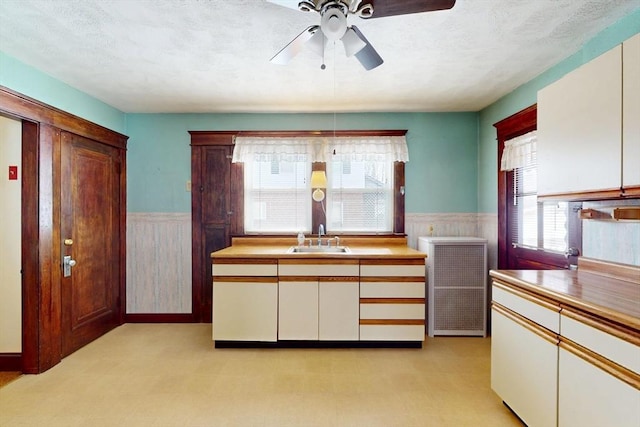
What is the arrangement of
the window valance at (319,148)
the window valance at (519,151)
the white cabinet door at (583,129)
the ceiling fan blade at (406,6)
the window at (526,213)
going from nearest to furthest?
1. the ceiling fan blade at (406,6)
2. the white cabinet door at (583,129)
3. the window at (526,213)
4. the window valance at (519,151)
5. the window valance at (319,148)

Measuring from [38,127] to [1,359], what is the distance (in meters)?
1.94

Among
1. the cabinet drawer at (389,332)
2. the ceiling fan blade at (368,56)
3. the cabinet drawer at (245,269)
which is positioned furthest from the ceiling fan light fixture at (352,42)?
the cabinet drawer at (389,332)

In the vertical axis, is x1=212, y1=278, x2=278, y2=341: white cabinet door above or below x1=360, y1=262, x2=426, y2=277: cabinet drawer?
below

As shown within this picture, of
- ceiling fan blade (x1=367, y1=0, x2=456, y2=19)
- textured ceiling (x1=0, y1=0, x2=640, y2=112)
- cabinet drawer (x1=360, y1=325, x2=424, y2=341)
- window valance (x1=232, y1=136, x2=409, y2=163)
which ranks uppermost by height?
textured ceiling (x1=0, y1=0, x2=640, y2=112)

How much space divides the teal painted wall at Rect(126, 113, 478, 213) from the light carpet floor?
1.60 meters

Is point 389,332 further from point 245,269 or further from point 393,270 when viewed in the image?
point 245,269

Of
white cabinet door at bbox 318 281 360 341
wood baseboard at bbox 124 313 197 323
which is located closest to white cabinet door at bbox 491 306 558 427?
white cabinet door at bbox 318 281 360 341

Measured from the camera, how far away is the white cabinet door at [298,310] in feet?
10.4

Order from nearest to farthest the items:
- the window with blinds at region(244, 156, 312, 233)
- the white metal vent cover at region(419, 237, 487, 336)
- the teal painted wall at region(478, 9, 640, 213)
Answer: the teal painted wall at region(478, 9, 640, 213) < the white metal vent cover at region(419, 237, 487, 336) < the window with blinds at region(244, 156, 312, 233)

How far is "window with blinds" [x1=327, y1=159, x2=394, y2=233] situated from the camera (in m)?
3.94

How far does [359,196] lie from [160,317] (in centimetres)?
274

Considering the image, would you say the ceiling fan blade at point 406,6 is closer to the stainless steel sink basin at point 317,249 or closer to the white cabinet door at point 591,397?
the white cabinet door at point 591,397

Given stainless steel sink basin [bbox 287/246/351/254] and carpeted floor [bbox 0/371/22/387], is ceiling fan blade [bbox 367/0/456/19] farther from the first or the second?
carpeted floor [bbox 0/371/22/387]

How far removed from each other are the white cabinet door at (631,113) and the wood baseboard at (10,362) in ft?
14.3
